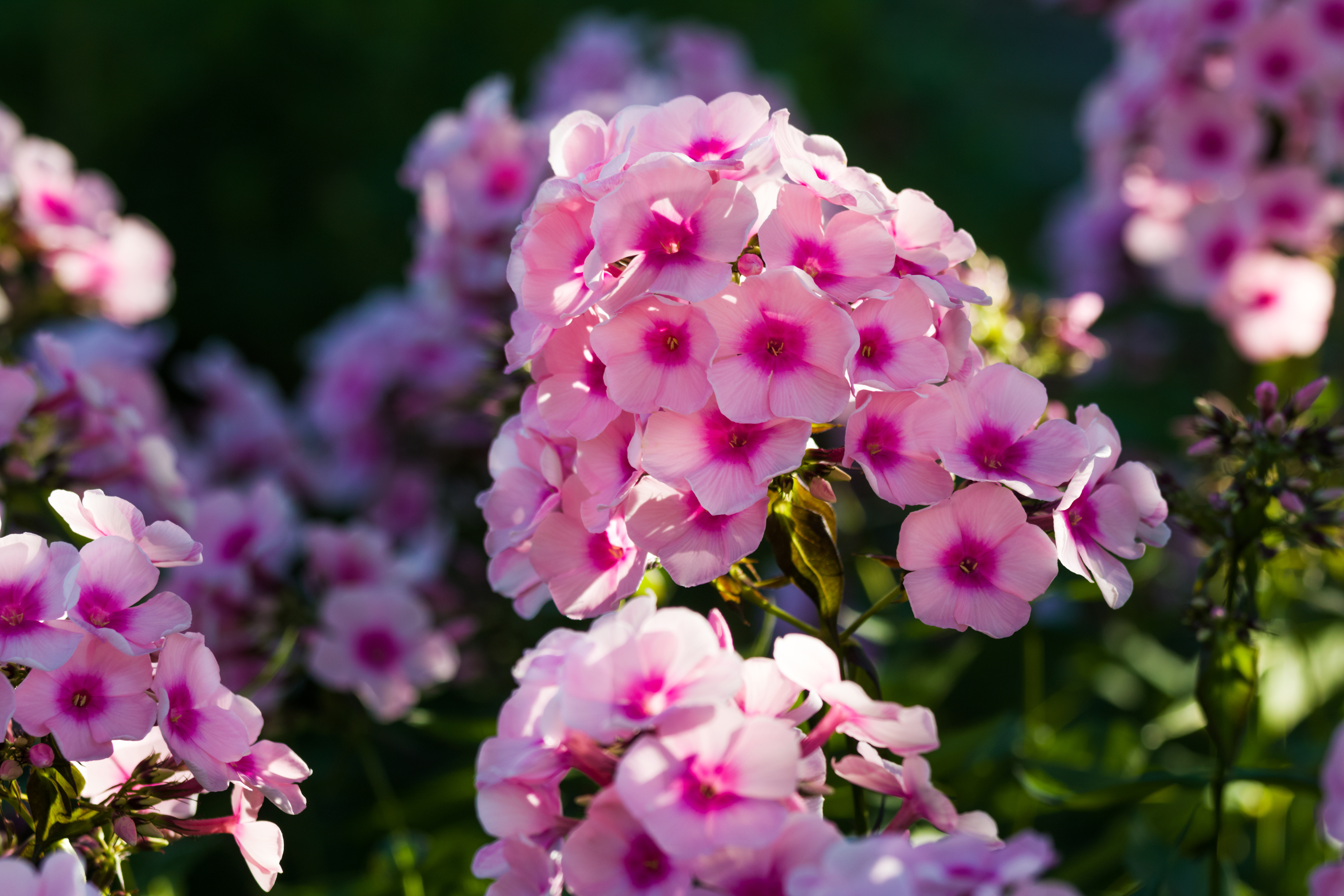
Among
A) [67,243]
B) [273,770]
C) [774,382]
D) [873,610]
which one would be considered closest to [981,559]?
[873,610]

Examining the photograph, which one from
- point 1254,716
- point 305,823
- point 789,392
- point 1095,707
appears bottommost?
point 1095,707

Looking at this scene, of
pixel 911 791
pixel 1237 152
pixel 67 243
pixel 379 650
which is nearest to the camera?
pixel 911 791

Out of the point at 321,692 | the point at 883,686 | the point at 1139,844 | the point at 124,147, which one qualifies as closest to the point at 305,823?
the point at 321,692

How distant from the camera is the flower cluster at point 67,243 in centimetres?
149

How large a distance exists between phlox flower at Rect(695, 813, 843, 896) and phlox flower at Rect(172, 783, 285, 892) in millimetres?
336

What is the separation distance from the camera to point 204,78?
340 cm

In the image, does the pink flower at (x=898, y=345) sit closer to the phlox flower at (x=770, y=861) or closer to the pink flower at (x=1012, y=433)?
the pink flower at (x=1012, y=433)

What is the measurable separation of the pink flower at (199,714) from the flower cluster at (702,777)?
161 millimetres

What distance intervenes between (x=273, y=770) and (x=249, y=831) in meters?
0.06

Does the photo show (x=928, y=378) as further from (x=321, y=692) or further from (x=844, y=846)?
(x=321, y=692)

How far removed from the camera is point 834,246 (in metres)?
0.73

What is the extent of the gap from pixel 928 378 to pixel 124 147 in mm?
3319

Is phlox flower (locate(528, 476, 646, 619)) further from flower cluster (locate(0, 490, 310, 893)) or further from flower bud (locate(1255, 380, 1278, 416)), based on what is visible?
flower bud (locate(1255, 380, 1278, 416))

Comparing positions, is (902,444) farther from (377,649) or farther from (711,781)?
(377,649)
